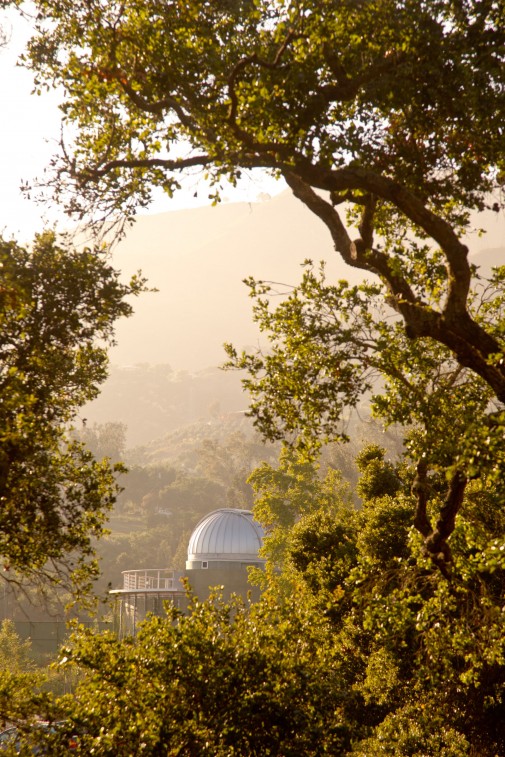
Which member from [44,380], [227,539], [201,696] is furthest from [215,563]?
[44,380]

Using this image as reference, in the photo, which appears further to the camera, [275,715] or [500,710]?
[500,710]

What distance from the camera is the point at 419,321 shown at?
9.20 metres

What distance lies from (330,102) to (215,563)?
49.4 m

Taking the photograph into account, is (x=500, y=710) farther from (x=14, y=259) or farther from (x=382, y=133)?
(x=14, y=259)

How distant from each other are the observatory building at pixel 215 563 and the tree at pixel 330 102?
45914mm

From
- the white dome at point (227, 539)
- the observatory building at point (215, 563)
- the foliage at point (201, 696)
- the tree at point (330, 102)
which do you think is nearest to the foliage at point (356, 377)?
the tree at point (330, 102)

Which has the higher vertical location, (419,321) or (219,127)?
(219,127)

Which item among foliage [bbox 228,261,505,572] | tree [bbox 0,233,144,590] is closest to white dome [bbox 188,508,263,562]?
tree [bbox 0,233,144,590]

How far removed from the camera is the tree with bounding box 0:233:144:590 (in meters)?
9.88

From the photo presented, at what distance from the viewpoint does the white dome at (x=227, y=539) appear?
56094mm

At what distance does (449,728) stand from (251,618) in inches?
300

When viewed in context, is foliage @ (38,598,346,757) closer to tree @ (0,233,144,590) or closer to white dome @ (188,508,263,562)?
tree @ (0,233,144,590)

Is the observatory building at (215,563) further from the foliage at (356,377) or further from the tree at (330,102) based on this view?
the tree at (330,102)

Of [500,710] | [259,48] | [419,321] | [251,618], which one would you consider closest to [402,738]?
[500,710]
